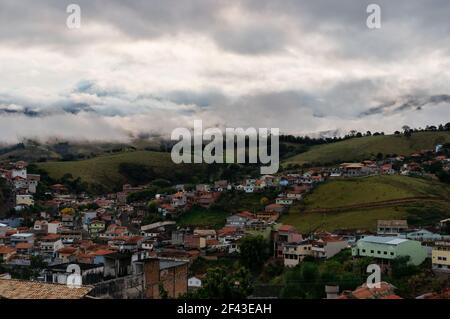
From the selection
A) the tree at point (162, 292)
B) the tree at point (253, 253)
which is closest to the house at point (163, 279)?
the tree at point (162, 292)

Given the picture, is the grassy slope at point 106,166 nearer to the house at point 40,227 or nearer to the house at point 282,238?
the house at point 40,227

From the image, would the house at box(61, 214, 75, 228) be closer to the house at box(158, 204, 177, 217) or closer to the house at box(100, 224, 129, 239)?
the house at box(100, 224, 129, 239)

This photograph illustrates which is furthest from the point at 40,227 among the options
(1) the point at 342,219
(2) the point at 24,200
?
(1) the point at 342,219

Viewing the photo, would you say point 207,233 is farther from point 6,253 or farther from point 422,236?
point 422,236

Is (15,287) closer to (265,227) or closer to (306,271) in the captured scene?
(306,271)

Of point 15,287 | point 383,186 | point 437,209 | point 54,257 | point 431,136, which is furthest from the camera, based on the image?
point 431,136
